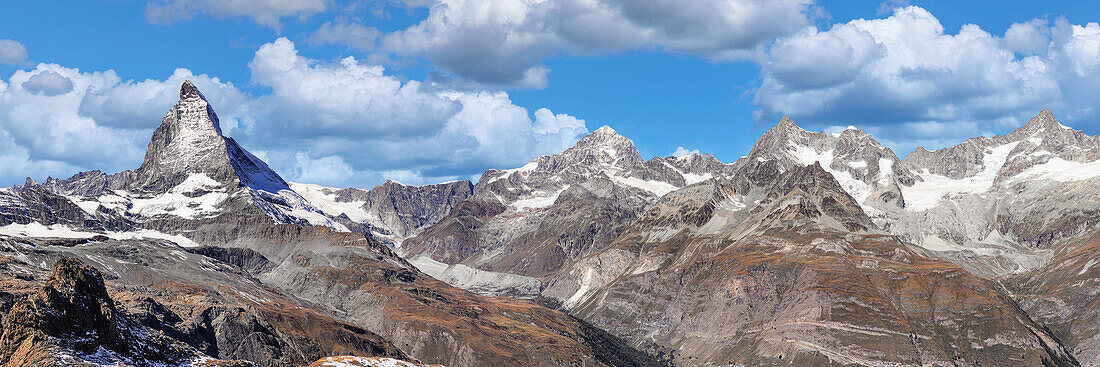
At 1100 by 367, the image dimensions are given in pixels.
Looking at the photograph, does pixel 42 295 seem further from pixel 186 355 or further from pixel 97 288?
pixel 186 355

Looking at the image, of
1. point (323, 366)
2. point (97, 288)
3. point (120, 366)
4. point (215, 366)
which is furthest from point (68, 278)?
point (323, 366)

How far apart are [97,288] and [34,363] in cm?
2005

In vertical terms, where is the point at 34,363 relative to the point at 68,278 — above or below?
below

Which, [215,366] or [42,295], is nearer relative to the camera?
[42,295]

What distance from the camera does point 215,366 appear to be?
13425 centimetres

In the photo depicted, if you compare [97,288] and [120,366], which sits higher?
[97,288]

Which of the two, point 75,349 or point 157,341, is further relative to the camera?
point 157,341

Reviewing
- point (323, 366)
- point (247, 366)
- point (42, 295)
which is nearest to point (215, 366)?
point (247, 366)

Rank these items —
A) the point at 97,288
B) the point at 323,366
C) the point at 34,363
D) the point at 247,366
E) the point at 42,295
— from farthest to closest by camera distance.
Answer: the point at 323,366
the point at 247,366
the point at 97,288
the point at 42,295
the point at 34,363

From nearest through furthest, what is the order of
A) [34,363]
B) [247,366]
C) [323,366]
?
[34,363] → [247,366] → [323,366]

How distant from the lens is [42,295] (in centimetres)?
11481

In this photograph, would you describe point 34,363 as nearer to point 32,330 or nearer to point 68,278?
point 32,330

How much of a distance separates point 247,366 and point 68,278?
90.0 feet

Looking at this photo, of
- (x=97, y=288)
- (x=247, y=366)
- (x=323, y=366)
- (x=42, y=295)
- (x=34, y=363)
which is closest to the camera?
(x=34, y=363)
